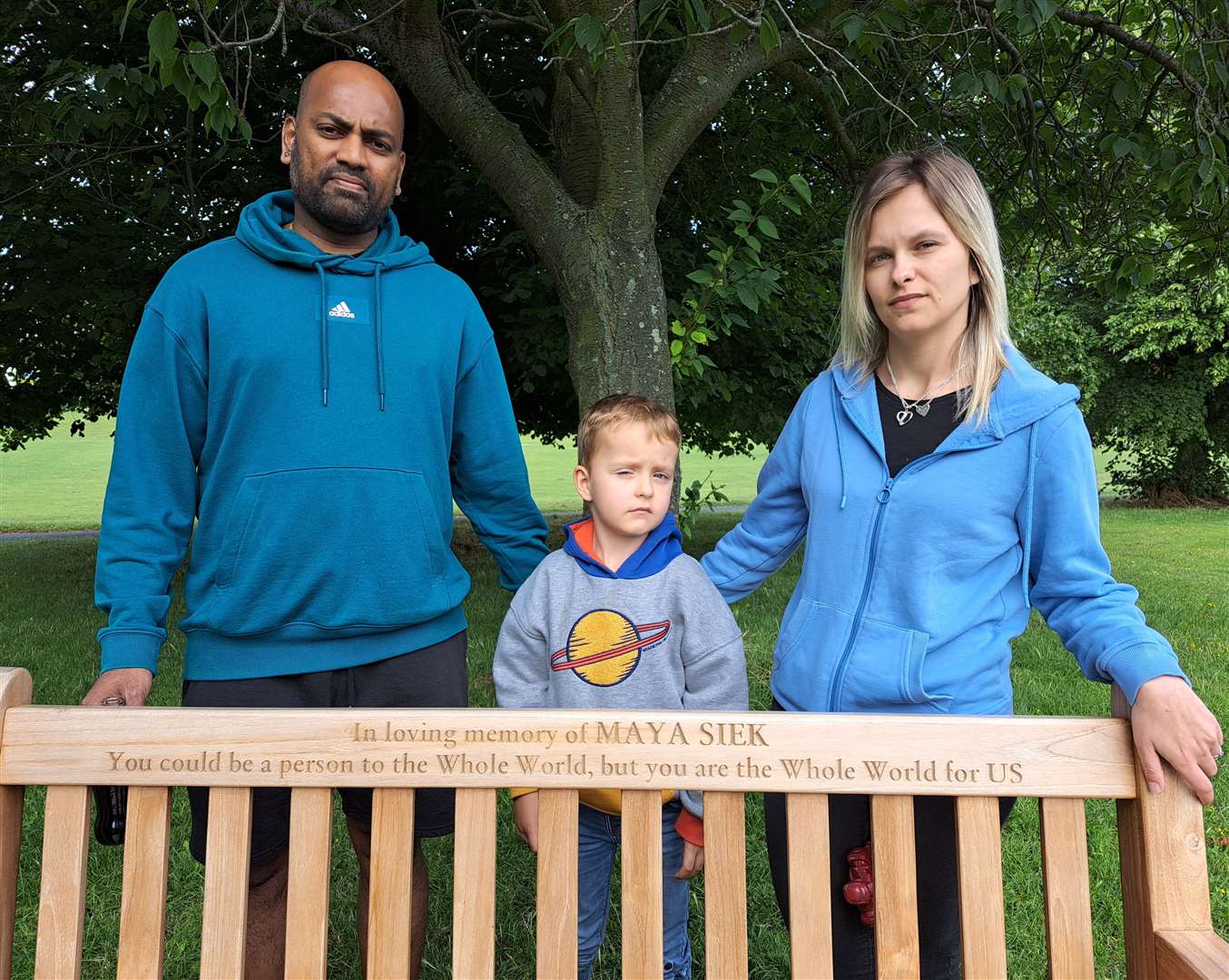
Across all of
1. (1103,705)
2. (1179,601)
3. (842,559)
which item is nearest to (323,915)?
(842,559)

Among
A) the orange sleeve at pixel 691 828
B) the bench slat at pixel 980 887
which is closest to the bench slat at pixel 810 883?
the bench slat at pixel 980 887

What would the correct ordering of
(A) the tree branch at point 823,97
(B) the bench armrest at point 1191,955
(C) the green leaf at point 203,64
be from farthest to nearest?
(A) the tree branch at point 823,97 → (C) the green leaf at point 203,64 → (B) the bench armrest at point 1191,955

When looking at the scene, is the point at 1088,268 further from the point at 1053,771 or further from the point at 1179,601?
the point at 1053,771

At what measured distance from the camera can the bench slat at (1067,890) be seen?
1562mm

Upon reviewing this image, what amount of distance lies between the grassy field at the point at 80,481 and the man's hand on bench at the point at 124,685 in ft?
51.9

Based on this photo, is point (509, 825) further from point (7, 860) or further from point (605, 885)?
point (7, 860)

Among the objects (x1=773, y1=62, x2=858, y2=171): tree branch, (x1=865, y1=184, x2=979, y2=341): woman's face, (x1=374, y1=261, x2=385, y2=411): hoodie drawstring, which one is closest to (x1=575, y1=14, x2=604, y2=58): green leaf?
(x1=374, y1=261, x2=385, y2=411): hoodie drawstring

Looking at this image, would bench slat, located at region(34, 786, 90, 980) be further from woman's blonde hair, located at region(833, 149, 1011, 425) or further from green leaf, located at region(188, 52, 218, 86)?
green leaf, located at region(188, 52, 218, 86)

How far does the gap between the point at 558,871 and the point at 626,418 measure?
83 centimetres

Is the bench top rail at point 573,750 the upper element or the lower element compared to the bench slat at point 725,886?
upper

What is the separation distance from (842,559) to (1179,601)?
29.3 ft

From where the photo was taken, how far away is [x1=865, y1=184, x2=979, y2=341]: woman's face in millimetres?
1752

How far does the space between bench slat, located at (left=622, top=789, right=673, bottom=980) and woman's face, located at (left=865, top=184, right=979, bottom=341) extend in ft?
2.95

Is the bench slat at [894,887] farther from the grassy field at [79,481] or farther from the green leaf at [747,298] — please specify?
the grassy field at [79,481]
